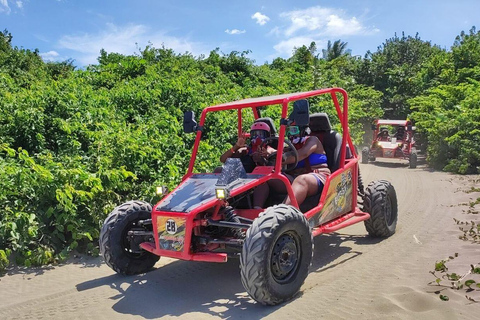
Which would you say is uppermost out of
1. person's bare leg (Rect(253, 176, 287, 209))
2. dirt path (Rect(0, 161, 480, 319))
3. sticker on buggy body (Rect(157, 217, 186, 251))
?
person's bare leg (Rect(253, 176, 287, 209))

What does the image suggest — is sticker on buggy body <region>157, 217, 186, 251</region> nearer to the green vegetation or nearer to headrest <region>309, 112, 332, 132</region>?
the green vegetation

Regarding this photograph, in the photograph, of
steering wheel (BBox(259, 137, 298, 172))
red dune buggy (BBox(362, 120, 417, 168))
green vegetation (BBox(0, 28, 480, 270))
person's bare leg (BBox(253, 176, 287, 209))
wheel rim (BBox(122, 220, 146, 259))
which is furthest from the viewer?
red dune buggy (BBox(362, 120, 417, 168))

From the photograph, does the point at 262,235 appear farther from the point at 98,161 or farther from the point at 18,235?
the point at 98,161

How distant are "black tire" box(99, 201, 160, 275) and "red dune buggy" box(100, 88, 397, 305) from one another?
0.01 m

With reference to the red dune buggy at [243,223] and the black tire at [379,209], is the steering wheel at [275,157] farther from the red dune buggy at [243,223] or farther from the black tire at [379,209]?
the black tire at [379,209]

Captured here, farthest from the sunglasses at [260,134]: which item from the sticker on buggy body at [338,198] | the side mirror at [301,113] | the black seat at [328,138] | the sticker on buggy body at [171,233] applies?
the sticker on buggy body at [171,233]

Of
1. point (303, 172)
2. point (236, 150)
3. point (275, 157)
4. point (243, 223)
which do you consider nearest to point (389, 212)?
point (303, 172)

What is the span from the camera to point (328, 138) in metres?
6.71

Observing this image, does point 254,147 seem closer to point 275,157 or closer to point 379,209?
point 275,157

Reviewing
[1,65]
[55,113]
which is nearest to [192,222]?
[55,113]

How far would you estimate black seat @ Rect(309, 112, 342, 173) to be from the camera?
6.45m

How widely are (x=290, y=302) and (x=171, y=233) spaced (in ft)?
4.37

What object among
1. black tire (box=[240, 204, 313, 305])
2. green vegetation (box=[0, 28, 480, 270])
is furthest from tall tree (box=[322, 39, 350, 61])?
black tire (box=[240, 204, 313, 305])

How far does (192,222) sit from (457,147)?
1485 cm
